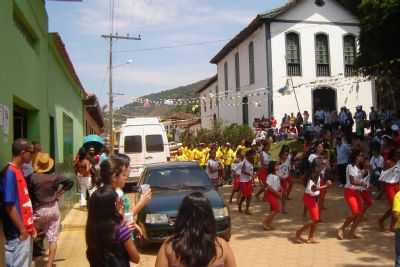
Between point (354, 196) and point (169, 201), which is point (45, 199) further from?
point (354, 196)

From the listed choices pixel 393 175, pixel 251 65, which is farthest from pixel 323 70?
pixel 393 175

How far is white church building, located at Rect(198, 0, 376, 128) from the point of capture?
93.5 feet

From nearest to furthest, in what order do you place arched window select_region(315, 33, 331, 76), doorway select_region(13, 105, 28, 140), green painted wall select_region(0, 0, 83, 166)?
green painted wall select_region(0, 0, 83, 166)
doorway select_region(13, 105, 28, 140)
arched window select_region(315, 33, 331, 76)

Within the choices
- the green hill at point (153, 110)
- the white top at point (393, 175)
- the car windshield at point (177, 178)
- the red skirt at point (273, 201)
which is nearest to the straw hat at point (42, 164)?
the car windshield at point (177, 178)

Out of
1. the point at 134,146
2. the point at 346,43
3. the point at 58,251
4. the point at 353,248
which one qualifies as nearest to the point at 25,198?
the point at 58,251

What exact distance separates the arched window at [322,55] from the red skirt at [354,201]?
2123cm

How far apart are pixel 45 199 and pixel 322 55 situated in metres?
25.3

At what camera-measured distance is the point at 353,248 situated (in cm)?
823

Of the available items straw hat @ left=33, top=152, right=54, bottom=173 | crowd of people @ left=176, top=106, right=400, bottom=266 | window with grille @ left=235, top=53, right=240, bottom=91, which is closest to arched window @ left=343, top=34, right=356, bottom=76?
crowd of people @ left=176, top=106, right=400, bottom=266

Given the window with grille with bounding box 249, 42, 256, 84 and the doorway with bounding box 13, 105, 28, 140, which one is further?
the window with grille with bounding box 249, 42, 256, 84

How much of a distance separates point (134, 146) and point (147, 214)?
9.03m

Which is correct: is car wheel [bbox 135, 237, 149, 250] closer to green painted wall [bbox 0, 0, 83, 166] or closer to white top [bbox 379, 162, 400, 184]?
green painted wall [bbox 0, 0, 83, 166]

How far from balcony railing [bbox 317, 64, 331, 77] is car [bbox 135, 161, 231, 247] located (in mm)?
20996

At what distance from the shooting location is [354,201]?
29.1ft
